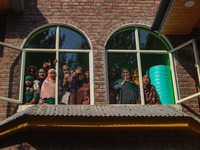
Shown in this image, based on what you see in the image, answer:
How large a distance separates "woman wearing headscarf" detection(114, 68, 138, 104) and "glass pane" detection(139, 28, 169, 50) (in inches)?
38.4

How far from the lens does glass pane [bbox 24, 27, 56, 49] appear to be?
8688mm

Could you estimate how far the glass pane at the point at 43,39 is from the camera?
8.69 metres

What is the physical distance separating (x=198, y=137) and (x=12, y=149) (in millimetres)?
4253

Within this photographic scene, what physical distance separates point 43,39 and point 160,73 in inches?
132

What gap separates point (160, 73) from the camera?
343 inches

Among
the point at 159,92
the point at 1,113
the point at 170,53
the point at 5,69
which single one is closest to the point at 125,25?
the point at 170,53

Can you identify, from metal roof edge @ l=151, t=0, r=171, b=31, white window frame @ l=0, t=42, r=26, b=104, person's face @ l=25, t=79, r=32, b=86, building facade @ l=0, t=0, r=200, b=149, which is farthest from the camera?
person's face @ l=25, t=79, r=32, b=86

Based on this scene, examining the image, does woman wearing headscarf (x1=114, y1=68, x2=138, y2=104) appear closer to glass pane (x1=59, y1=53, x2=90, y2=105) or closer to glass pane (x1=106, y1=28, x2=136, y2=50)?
glass pane (x1=106, y1=28, x2=136, y2=50)

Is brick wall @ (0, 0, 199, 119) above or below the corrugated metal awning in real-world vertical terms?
above

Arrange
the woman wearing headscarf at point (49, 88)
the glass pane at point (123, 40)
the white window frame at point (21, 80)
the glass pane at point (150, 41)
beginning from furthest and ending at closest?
the glass pane at point (150, 41), the glass pane at point (123, 40), the woman wearing headscarf at point (49, 88), the white window frame at point (21, 80)

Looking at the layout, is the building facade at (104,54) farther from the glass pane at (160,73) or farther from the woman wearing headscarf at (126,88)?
the woman wearing headscarf at (126,88)

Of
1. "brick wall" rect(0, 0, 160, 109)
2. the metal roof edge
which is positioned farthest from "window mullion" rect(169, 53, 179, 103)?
"brick wall" rect(0, 0, 160, 109)

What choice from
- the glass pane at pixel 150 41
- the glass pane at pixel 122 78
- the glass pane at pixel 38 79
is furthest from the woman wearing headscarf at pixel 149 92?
the glass pane at pixel 38 79

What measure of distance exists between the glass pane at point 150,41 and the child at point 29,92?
3.19 meters
